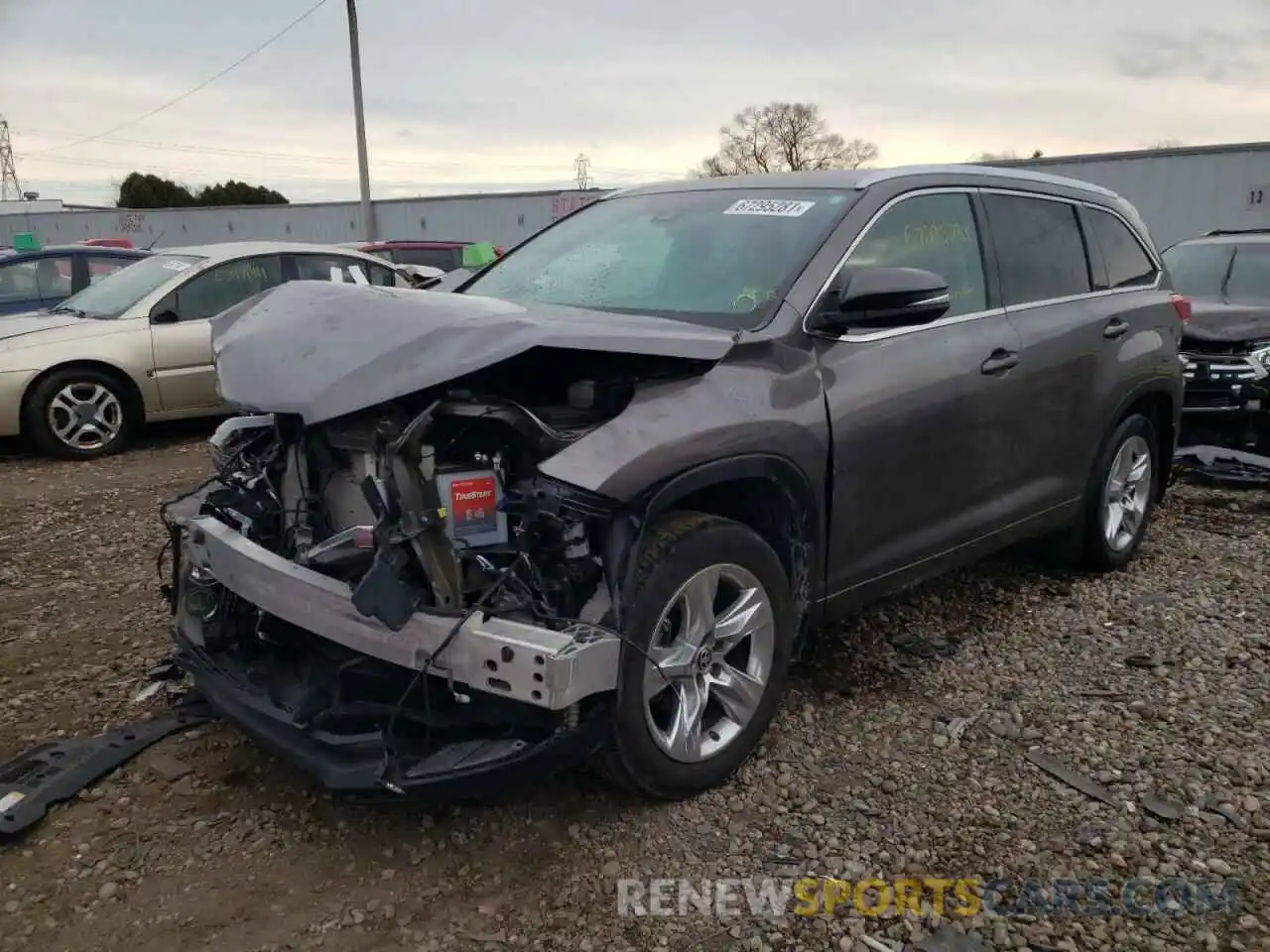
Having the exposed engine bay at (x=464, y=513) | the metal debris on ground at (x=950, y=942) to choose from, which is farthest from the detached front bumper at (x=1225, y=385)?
the exposed engine bay at (x=464, y=513)

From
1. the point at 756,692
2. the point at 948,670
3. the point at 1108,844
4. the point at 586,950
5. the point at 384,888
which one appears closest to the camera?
the point at 586,950

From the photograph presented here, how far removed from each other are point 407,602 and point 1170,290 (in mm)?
4515

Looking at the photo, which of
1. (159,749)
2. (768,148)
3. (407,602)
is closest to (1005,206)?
(407,602)

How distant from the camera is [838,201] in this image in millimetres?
3646

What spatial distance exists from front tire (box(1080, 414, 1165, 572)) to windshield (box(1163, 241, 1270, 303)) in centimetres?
308

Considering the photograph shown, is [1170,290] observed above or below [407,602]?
above

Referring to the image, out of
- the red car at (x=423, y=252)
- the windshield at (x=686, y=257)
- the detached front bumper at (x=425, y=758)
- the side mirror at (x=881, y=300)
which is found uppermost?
the red car at (x=423, y=252)

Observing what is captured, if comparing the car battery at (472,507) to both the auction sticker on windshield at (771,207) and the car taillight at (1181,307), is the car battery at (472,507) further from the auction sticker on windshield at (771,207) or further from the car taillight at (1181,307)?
the car taillight at (1181,307)

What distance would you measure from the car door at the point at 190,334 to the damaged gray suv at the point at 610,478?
4.84 m

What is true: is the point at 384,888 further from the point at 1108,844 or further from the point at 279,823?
the point at 1108,844

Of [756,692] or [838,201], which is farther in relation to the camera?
[838,201]

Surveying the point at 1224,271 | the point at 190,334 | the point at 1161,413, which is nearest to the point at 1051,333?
the point at 1161,413

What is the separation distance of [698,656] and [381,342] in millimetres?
1250

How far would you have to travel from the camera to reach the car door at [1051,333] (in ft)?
13.8
